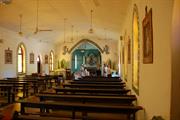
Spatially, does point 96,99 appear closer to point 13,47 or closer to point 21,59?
point 13,47

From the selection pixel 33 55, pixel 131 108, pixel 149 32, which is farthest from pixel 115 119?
pixel 33 55

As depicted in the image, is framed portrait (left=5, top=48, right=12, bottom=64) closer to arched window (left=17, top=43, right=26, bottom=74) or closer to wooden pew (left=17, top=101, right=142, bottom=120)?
arched window (left=17, top=43, right=26, bottom=74)

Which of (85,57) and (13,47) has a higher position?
(13,47)

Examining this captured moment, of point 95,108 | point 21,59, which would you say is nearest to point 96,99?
point 95,108

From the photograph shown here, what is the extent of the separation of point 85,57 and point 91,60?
2.34ft

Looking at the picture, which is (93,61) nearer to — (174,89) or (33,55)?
(33,55)

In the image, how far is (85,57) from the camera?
86.5 ft

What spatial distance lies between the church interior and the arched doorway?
11cm

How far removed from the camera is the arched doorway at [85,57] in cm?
2594

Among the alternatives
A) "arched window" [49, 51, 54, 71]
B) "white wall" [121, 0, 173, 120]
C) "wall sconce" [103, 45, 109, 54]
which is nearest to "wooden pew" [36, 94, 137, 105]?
"white wall" [121, 0, 173, 120]

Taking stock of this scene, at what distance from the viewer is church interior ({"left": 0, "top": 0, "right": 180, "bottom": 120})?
9.18ft

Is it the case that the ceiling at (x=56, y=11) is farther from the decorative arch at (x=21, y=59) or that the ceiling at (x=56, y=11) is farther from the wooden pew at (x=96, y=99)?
the wooden pew at (x=96, y=99)

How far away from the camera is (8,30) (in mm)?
14367

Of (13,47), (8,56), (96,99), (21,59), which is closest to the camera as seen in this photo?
(96,99)
